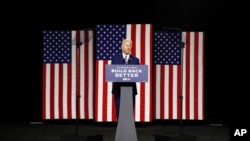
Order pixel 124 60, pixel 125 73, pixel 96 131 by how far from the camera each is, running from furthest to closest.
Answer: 1. pixel 96 131
2. pixel 124 60
3. pixel 125 73

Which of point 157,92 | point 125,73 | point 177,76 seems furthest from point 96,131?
point 125,73

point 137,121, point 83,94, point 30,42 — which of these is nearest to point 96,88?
point 83,94

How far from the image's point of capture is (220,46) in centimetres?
911

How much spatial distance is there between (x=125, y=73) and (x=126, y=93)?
0.29 m

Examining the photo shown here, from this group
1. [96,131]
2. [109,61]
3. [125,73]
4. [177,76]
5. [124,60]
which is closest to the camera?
[125,73]

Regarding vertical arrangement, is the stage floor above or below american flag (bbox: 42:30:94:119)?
below

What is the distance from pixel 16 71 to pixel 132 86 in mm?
3789

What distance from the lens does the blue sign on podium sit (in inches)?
226

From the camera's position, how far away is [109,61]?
8.84 metres

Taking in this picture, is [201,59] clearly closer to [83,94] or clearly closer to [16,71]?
[83,94]

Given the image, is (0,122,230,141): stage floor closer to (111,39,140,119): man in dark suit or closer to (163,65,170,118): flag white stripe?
(163,65,170,118): flag white stripe

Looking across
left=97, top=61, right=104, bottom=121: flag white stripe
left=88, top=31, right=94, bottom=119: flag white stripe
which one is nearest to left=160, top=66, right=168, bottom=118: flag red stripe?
left=97, top=61, right=104, bottom=121: flag white stripe

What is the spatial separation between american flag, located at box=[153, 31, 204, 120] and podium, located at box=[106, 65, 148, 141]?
3206mm

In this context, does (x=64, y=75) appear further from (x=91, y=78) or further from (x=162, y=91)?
(x=162, y=91)
